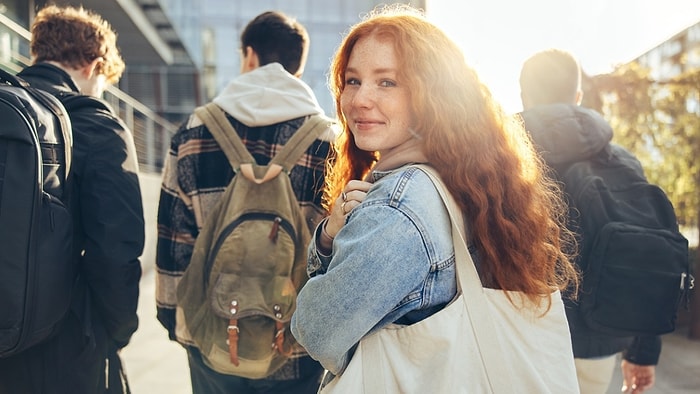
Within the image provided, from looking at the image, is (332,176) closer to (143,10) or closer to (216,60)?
(143,10)

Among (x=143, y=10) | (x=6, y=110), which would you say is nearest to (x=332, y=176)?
(x=6, y=110)

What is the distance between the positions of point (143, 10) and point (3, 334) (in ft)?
52.3

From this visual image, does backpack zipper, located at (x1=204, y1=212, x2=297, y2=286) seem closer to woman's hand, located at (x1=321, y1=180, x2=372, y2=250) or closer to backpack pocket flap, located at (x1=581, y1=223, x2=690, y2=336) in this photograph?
woman's hand, located at (x1=321, y1=180, x2=372, y2=250)

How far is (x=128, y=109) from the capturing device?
1023 centimetres

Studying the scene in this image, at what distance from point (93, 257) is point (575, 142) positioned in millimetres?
1954

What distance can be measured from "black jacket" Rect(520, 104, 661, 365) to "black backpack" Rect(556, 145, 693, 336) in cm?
8

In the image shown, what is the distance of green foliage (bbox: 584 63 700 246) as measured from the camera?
659cm

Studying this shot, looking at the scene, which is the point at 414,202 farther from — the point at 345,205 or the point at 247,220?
the point at 247,220

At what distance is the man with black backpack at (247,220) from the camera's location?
2.29 m

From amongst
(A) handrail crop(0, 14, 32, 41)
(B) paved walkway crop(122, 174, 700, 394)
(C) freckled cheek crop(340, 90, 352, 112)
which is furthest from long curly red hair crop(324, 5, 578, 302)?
(A) handrail crop(0, 14, 32, 41)

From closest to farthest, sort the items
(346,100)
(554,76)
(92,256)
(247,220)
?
(346,100), (92,256), (247,220), (554,76)

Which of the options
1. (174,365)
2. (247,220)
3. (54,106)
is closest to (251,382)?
Result: (247,220)

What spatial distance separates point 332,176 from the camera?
206 cm

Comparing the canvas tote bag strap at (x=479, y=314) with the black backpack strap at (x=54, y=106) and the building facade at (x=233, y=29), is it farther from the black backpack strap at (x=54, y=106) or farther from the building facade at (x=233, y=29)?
the building facade at (x=233, y=29)
